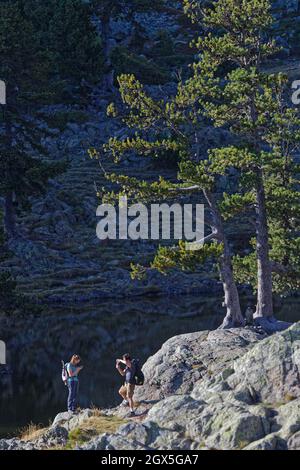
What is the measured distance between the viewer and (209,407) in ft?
69.6

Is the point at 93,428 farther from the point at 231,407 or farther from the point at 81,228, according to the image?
the point at 81,228

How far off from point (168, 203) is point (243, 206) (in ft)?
163

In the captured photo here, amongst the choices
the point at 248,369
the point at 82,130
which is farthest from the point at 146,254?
the point at 248,369

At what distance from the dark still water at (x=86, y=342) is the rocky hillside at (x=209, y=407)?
4380 millimetres

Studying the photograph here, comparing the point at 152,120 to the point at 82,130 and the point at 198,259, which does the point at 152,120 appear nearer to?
the point at 198,259

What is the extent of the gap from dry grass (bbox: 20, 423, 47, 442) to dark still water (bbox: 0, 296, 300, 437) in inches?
27.9

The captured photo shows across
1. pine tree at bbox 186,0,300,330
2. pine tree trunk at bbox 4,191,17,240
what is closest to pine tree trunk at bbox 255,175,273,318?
pine tree at bbox 186,0,300,330

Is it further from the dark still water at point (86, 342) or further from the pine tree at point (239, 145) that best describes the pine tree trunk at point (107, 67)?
the pine tree at point (239, 145)

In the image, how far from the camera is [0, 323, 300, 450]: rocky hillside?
64.4ft

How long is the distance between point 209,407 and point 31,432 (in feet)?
29.4
